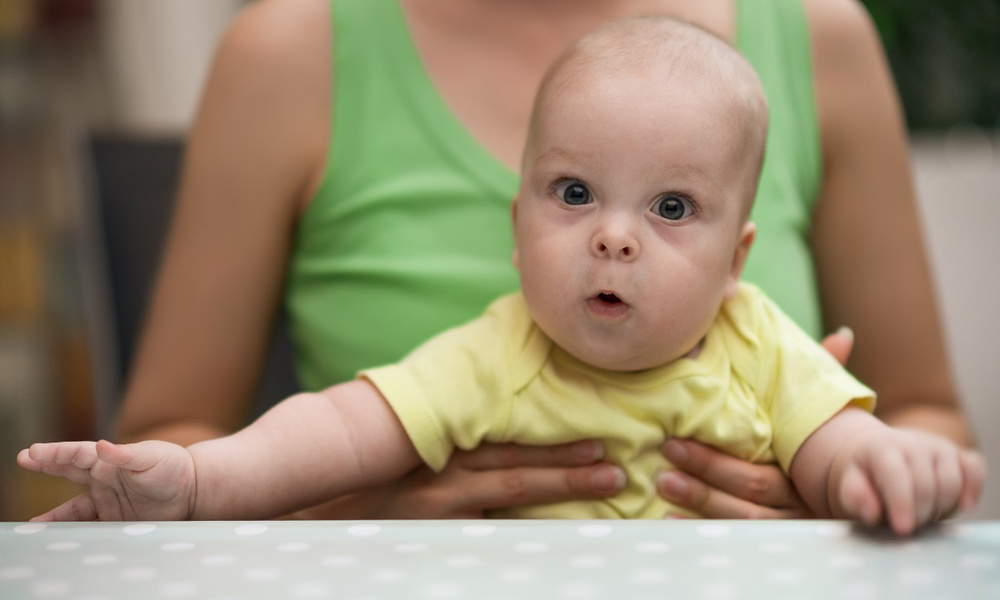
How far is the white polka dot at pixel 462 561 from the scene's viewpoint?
0.51 meters

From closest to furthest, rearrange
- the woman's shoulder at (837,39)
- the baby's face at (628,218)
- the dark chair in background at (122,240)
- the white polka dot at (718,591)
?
the white polka dot at (718,591) < the baby's face at (628,218) < the woman's shoulder at (837,39) < the dark chair in background at (122,240)

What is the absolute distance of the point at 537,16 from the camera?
43.3 inches

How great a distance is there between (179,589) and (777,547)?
293 mm

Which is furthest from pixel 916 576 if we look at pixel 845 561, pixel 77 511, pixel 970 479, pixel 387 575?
pixel 77 511

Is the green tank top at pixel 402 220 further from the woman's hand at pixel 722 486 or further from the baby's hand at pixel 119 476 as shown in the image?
the baby's hand at pixel 119 476

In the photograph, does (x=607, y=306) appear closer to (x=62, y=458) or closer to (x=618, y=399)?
Answer: (x=618, y=399)

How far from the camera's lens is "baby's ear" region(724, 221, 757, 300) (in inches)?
32.3

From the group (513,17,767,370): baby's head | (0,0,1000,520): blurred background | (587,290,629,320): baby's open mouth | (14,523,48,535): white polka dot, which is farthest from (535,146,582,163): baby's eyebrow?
(0,0,1000,520): blurred background

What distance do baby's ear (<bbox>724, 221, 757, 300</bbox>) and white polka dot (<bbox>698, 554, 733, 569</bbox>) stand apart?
1.11 ft

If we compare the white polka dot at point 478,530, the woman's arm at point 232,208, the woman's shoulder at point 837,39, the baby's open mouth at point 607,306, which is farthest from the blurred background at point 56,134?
the white polka dot at point 478,530

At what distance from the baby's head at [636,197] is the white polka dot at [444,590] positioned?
11.7 inches

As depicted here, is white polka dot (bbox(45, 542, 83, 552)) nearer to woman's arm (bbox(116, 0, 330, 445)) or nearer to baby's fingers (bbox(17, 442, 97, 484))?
baby's fingers (bbox(17, 442, 97, 484))

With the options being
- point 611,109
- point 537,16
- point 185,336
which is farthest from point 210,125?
point 611,109

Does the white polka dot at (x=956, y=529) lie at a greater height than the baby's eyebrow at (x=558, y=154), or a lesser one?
lesser
